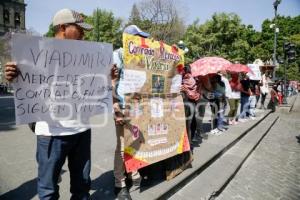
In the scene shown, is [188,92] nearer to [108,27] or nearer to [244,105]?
[244,105]

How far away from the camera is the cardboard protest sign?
2.43m

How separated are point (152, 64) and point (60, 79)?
1484mm

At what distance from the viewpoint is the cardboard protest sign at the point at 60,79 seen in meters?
2.43

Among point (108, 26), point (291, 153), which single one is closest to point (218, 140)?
point (291, 153)

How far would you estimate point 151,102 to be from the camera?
397cm

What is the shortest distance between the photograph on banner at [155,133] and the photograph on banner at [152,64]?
163 millimetres

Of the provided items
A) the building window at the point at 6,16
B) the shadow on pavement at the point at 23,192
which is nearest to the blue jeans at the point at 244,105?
the shadow on pavement at the point at 23,192

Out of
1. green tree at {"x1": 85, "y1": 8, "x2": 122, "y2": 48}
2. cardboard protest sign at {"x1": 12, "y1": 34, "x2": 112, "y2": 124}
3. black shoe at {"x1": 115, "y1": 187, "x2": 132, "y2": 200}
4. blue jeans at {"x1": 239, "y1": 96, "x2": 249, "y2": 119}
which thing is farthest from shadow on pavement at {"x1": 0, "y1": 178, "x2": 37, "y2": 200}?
green tree at {"x1": 85, "y1": 8, "x2": 122, "y2": 48}

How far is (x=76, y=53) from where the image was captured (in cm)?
281

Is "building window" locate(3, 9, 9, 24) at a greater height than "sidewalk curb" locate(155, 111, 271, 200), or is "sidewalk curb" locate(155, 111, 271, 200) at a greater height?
"building window" locate(3, 9, 9, 24)

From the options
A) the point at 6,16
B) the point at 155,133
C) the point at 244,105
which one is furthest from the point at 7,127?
the point at 6,16

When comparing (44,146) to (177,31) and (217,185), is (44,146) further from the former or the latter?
(177,31)

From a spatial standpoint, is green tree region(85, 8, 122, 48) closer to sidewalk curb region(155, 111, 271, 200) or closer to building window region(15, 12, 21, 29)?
building window region(15, 12, 21, 29)

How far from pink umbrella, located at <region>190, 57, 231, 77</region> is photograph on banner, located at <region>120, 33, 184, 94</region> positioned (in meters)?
2.76
